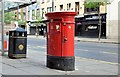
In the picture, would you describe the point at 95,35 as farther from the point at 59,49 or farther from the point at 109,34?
the point at 59,49

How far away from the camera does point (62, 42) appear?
11.0m

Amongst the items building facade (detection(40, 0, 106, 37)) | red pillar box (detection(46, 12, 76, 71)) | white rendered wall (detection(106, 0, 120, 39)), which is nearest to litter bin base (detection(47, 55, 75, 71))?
red pillar box (detection(46, 12, 76, 71))

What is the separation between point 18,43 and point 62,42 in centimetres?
344

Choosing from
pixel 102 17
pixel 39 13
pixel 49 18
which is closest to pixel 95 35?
pixel 102 17

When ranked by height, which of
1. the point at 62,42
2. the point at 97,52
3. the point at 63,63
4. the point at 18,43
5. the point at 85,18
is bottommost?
the point at 97,52

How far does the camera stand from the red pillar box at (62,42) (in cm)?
1087

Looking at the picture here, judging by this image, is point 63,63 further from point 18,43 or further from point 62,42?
point 18,43

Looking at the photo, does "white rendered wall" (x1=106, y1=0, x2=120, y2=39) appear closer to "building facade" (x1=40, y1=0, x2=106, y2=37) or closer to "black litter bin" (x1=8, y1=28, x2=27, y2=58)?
"building facade" (x1=40, y1=0, x2=106, y2=37)

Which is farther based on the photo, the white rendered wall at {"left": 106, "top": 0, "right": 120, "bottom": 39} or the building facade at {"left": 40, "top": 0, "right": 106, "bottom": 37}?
the building facade at {"left": 40, "top": 0, "right": 106, "bottom": 37}

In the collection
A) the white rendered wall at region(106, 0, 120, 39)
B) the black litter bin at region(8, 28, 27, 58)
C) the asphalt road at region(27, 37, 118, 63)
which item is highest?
the white rendered wall at region(106, 0, 120, 39)

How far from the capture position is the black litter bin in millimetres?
13820

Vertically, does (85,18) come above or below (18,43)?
above

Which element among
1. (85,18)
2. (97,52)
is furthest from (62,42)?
(85,18)

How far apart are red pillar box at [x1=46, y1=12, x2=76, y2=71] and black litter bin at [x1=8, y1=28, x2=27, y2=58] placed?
3.01 meters
